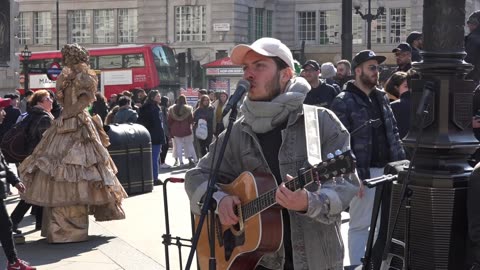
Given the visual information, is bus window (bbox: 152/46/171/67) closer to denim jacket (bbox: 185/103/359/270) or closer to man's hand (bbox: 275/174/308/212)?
denim jacket (bbox: 185/103/359/270)

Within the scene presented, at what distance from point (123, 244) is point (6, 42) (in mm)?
12651

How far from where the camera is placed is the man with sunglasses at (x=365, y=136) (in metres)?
6.90

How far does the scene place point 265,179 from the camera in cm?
408

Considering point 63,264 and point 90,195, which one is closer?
point 63,264

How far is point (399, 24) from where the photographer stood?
50812 millimetres

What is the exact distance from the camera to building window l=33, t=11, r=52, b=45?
180 ft

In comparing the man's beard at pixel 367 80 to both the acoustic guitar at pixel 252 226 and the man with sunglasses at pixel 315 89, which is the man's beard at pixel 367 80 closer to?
the acoustic guitar at pixel 252 226

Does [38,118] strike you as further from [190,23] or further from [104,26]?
[104,26]

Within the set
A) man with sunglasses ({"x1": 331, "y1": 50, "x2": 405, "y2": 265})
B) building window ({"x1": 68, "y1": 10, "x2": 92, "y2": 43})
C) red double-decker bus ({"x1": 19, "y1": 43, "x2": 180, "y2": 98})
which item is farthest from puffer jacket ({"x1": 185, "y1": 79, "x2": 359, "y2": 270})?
building window ({"x1": 68, "y1": 10, "x2": 92, "y2": 43})

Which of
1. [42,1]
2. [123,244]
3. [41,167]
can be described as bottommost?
[123,244]

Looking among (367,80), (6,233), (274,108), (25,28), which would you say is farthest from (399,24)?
(274,108)

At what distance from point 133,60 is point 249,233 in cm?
3335

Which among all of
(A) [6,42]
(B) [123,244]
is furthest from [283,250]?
(A) [6,42]

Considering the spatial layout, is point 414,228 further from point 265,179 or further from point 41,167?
point 41,167
